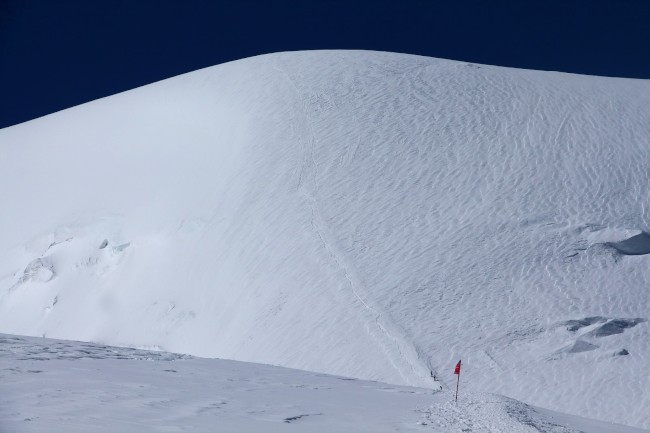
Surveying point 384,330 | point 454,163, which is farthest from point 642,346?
point 454,163

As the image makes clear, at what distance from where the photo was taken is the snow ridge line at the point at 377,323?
1342 cm

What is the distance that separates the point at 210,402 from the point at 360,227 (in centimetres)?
1051

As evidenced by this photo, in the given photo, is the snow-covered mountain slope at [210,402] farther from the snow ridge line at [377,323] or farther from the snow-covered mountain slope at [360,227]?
the snow-covered mountain slope at [360,227]

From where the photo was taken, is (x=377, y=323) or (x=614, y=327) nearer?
(x=614, y=327)

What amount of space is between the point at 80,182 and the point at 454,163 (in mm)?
11703

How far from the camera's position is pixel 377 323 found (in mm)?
14914

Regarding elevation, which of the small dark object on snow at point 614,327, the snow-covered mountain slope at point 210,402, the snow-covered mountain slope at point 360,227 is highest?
the snow-covered mountain slope at point 360,227

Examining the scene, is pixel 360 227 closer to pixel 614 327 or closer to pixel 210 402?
pixel 614 327

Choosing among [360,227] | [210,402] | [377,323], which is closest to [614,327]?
[377,323]

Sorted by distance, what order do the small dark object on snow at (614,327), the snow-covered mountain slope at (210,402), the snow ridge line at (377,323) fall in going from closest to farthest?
1. the snow-covered mountain slope at (210,402)
2. the snow ridge line at (377,323)
3. the small dark object on snow at (614,327)

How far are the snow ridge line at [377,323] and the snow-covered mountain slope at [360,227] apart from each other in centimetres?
6

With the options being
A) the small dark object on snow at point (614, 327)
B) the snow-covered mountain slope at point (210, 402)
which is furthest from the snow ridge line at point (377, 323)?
the small dark object on snow at point (614, 327)

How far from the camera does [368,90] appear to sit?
24984 millimetres

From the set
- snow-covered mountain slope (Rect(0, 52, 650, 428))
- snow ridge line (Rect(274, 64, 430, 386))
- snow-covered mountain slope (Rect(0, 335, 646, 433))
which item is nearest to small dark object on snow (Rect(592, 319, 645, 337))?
snow-covered mountain slope (Rect(0, 52, 650, 428))
